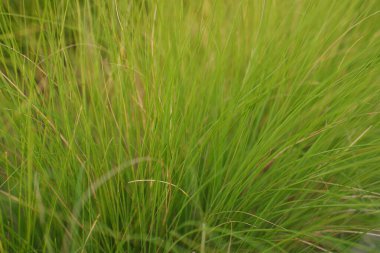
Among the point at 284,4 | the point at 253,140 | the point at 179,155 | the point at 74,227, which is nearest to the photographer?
the point at 74,227

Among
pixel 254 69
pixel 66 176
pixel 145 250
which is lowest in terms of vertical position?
pixel 145 250

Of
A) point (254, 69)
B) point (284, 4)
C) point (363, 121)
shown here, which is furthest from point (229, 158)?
point (284, 4)

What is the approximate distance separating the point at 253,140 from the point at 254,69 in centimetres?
20

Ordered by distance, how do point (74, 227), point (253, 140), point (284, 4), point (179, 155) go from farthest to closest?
point (284, 4)
point (253, 140)
point (179, 155)
point (74, 227)

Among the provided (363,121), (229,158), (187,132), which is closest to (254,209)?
(229,158)

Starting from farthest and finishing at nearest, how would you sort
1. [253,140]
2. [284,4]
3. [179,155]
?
[284,4], [253,140], [179,155]

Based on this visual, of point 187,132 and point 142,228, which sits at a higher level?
point 187,132

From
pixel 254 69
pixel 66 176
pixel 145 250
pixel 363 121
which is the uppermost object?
pixel 254 69

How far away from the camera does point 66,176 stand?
3.93 ft

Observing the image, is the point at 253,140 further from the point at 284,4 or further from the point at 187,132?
the point at 284,4

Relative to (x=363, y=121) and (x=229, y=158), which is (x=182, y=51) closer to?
(x=229, y=158)

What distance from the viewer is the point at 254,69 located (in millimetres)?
1297

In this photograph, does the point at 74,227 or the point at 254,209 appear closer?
the point at 74,227

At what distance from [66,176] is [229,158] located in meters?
0.42
